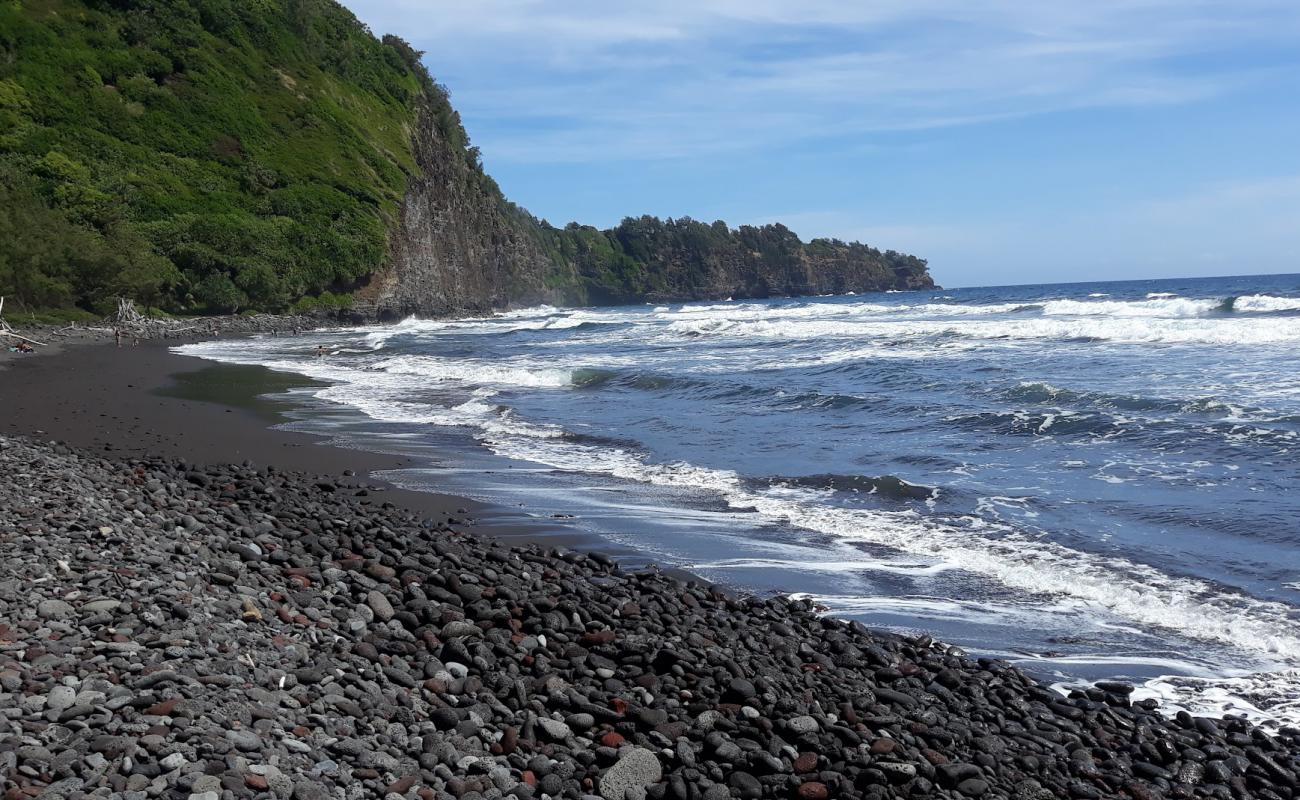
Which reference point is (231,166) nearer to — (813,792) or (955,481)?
(955,481)

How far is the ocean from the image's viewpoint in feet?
21.5

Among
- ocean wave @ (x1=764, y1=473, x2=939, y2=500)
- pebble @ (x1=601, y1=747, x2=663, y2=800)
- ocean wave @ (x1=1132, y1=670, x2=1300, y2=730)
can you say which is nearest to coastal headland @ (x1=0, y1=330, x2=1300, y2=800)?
pebble @ (x1=601, y1=747, x2=663, y2=800)

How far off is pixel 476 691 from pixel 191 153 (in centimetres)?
6225

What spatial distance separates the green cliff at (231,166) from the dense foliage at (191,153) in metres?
0.13

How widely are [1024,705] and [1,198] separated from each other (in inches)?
1590

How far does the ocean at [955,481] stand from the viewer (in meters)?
6.56

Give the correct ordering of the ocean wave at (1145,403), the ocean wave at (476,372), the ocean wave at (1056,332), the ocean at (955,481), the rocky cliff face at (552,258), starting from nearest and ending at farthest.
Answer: the ocean at (955,481)
the ocean wave at (1145,403)
the ocean wave at (476,372)
the ocean wave at (1056,332)
the rocky cliff face at (552,258)

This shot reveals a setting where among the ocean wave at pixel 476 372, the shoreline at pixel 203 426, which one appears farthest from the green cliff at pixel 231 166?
the shoreline at pixel 203 426

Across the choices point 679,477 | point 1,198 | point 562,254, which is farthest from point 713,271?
point 679,477

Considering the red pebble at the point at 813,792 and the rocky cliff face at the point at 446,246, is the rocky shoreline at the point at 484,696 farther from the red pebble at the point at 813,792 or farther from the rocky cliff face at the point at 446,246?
the rocky cliff face at the point at 446,246

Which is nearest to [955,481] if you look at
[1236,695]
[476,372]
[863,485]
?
[863,485]

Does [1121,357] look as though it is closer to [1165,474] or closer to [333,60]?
[1165,474]

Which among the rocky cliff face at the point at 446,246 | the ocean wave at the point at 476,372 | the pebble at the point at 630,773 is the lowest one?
the pebble at the point at 630,773

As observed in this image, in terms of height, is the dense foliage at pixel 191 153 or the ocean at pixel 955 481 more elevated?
the dense foliage at pixel 191 153
